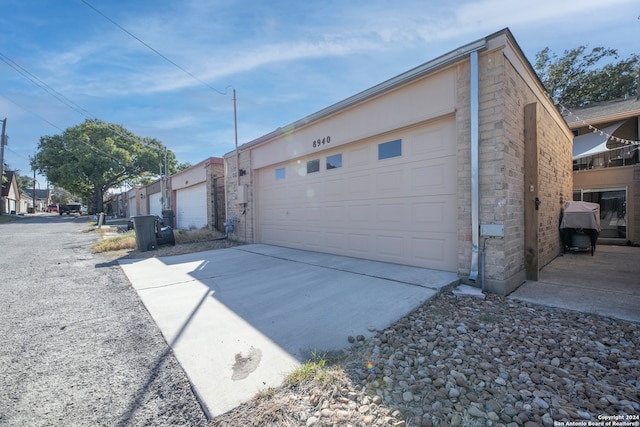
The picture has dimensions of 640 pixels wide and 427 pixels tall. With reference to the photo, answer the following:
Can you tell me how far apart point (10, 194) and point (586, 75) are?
68.7 meters

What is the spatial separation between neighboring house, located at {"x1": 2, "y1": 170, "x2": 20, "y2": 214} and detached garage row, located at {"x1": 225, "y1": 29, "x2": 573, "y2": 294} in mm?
50560

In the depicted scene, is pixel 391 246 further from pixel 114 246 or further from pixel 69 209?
pixel 69 209

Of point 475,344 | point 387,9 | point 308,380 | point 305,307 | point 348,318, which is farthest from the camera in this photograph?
point 387,9

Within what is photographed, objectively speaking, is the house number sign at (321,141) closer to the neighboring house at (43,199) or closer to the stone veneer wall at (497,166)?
the stone veneer wall at (497,166)

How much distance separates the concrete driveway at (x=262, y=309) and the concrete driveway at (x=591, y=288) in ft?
4.05

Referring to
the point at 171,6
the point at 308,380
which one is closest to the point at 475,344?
the point at 308,380

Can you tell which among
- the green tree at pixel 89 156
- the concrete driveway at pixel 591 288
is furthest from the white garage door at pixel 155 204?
the concrete driveway at pixel 591 288

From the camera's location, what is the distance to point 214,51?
721 cm

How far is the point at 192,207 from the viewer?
14719 mm

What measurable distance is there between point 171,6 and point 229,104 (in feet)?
13.6

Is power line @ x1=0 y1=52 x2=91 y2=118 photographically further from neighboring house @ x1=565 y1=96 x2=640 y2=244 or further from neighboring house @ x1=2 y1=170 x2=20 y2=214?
neighboring house @ x1=2 y1=170 x2=20 y2=214

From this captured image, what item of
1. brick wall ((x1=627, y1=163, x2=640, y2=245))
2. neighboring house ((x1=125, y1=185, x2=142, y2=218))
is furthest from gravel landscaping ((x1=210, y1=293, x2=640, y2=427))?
neighboring house ((x1=125, y1=185, x2=142, y2=218))

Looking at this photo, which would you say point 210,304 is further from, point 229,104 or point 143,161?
point 143,161

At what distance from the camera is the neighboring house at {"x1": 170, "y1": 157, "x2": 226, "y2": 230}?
11.7 metres
